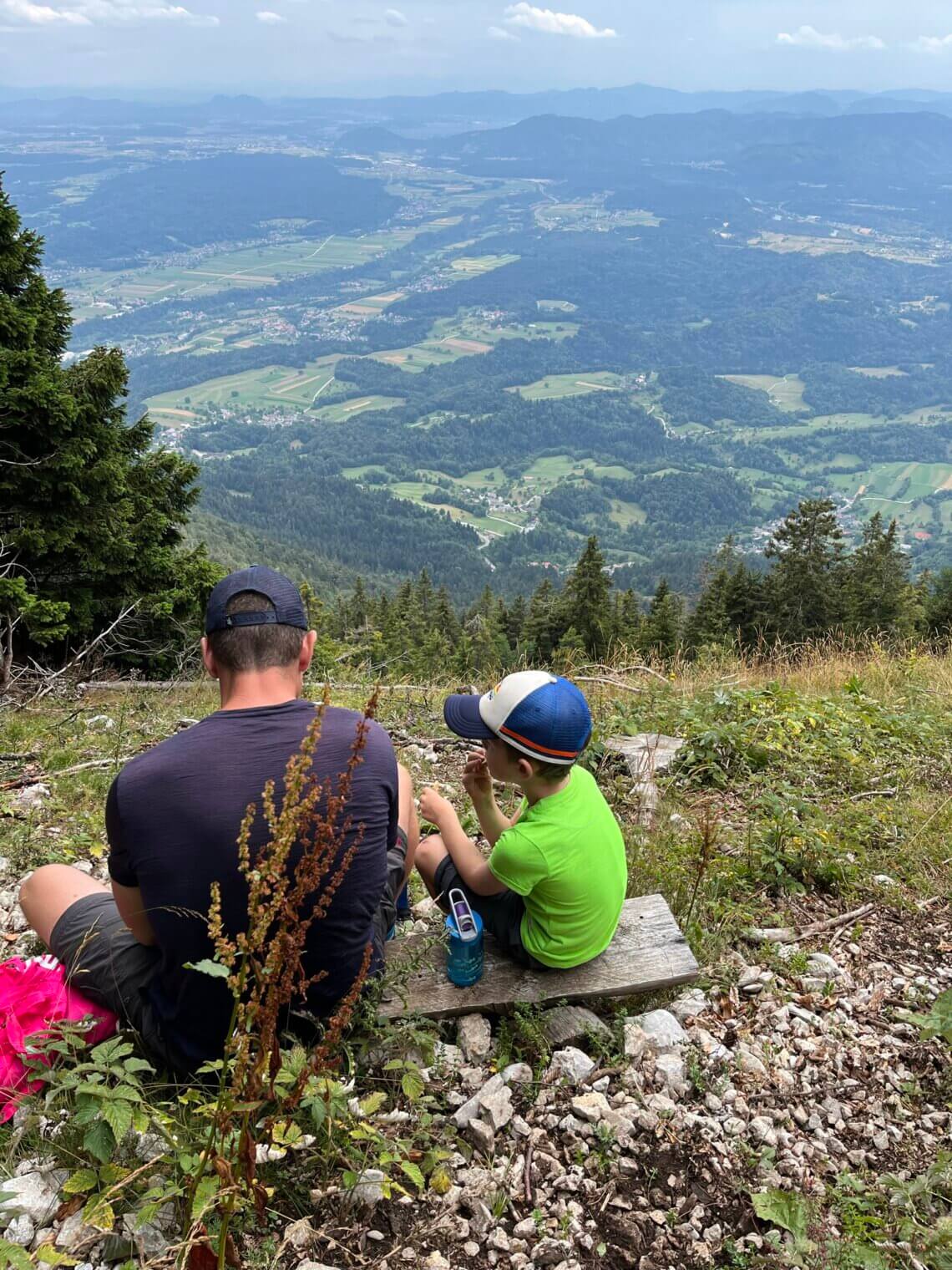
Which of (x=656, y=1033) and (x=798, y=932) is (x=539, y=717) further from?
(x=798, y=932)

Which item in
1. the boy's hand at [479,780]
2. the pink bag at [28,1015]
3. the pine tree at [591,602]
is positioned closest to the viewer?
the pink bag at [28,1015]

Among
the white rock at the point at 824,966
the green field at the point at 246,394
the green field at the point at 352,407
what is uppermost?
the white rock at the point at 824,966

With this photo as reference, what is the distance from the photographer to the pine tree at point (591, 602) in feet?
110

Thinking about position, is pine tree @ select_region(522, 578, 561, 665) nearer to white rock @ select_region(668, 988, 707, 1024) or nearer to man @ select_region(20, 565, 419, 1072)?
white rock @ select_region(668, 988, 707, 1024)

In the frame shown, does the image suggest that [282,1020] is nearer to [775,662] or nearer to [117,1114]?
[117,1114]

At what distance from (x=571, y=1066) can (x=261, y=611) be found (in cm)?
191

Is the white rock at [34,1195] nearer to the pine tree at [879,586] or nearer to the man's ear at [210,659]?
the man's ear at [210,659]

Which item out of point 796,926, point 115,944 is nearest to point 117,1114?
point 115,944

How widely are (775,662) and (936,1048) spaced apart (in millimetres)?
6732

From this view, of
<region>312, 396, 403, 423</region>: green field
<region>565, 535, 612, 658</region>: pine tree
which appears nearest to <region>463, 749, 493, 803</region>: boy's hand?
<region>565, 535, 612, 658</region>: pine tree

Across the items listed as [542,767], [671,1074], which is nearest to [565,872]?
[542,767]

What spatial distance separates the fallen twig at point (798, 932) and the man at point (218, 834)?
5.87ft

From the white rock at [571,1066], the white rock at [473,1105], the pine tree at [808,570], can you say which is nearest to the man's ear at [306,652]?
the white rock at [473,1105]

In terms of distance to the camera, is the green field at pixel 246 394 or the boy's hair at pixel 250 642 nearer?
the boy's hair at pixel 250 642
